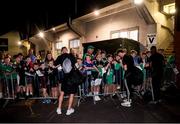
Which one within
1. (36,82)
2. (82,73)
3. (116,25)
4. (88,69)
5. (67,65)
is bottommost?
(36,82)

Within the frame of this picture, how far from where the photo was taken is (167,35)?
48.6 feet

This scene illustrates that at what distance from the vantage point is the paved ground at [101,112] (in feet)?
21.4

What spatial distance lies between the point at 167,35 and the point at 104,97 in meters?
7.48

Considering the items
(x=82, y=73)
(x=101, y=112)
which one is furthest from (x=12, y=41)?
(x=101, y=112)

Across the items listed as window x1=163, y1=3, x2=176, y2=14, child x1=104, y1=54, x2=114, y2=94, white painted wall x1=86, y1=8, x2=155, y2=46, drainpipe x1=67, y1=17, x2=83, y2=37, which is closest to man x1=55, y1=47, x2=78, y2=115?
child x1=104, y1=54, x2=114, y2=94

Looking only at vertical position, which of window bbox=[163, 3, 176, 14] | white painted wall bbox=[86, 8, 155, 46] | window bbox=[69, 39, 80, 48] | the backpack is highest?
window bbox=[163, 3, 176, 14]

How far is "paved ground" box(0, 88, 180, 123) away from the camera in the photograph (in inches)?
257

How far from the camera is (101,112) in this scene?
24.0 feet

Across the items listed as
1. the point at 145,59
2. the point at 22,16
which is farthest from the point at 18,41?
the point at 145,59

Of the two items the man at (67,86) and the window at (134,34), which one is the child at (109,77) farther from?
the window at (134,34)

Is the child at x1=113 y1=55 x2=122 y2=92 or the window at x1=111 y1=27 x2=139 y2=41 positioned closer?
the child at x1=113 y1=55 x2=122 y2=92

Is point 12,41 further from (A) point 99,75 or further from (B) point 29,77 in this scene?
(A) point 99,75

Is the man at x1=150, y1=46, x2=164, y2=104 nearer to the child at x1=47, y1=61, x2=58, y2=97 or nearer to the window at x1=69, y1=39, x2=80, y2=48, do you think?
the child at x1=47, y1=61, x2=58, y2=97

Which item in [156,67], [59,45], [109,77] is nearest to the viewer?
[156,67]
